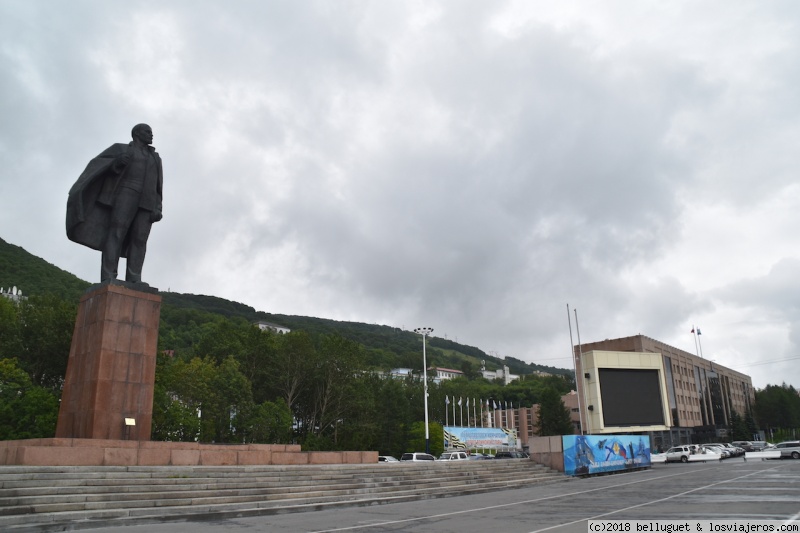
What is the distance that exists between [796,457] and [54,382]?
5652 cm

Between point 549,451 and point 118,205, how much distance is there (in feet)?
83.3

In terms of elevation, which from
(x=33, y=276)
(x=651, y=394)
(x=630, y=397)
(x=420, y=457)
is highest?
(x=33, y=276)

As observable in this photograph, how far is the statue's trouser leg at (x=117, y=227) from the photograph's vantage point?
19.4 metres

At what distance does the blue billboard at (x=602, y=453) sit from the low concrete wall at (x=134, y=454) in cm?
1566

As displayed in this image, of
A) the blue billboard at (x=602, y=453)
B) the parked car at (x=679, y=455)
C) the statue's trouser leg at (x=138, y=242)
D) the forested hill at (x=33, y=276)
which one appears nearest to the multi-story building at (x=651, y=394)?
the parked car at (x=679, y=455)

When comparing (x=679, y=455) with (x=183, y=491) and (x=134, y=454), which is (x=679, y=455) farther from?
(x=134, y=454)

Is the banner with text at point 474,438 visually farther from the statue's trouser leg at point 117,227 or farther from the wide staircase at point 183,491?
the statue's trouser leg at point 117,227

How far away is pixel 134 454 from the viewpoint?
15992 millimetres

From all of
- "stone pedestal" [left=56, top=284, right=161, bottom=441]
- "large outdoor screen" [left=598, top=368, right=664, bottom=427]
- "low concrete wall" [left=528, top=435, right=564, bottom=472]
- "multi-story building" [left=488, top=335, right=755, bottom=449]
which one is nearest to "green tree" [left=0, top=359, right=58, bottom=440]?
"stone pedestal" [left=56, top=284, right=161, bottom=441]

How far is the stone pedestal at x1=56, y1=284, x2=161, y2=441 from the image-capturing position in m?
17.0

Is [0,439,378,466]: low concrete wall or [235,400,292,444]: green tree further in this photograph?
[235,400,292,444]: green tree

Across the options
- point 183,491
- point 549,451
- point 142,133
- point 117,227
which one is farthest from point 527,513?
point 549,451

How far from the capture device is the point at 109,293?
704 inches

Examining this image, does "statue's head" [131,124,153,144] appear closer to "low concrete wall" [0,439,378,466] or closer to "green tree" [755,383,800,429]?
"low concrete wall" [0,439,378,466]
